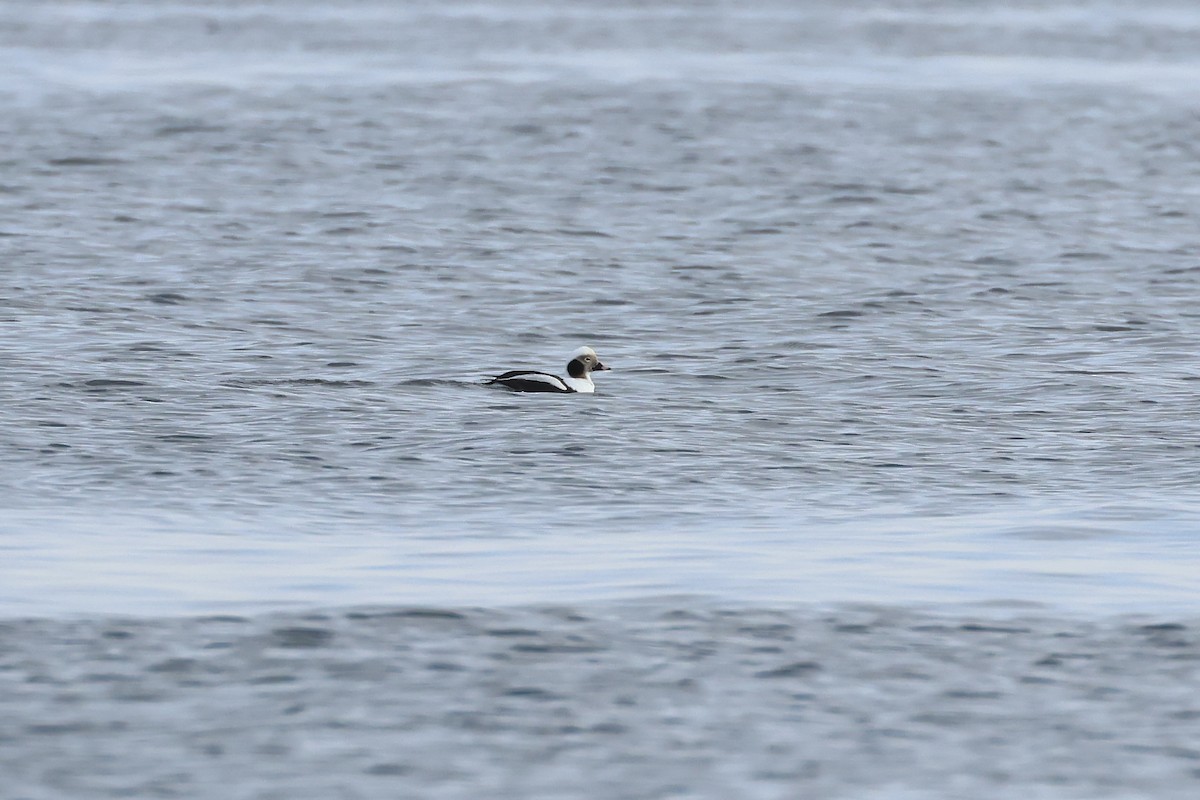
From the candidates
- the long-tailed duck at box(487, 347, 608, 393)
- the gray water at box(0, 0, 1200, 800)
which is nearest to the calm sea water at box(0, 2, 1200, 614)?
the gray water at box(0, 0, 1200, 800)

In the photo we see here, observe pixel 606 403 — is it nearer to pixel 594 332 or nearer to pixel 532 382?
pixel 532 382

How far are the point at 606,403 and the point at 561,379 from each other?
0.43 meters

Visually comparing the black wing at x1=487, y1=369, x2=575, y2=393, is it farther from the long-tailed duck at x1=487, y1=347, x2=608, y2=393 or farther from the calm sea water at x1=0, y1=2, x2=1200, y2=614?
the calm sea water at x1=0, y1=2, x2=1200, y2=614

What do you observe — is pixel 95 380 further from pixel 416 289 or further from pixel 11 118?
pixel 11 118

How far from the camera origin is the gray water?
35.5ft

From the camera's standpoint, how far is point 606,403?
1867cm

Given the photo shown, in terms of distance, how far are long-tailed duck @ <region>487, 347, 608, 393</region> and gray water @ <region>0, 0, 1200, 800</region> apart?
145 millimetres

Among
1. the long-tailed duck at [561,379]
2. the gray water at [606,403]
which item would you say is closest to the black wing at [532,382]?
the long-tailed duck at [561,379]

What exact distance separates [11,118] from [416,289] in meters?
17.2

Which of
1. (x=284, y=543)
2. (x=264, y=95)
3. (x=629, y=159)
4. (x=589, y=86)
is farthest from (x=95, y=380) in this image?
(x=589, y=86)

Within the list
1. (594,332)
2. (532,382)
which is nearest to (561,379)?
(532,382)

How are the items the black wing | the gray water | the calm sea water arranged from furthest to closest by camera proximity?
the black wing → the calm sea water → the gray water

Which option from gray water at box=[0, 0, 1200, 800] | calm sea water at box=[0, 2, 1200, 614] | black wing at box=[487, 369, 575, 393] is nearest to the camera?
gray water at box=[0, 0, 1200, 800]

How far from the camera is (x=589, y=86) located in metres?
45.6
